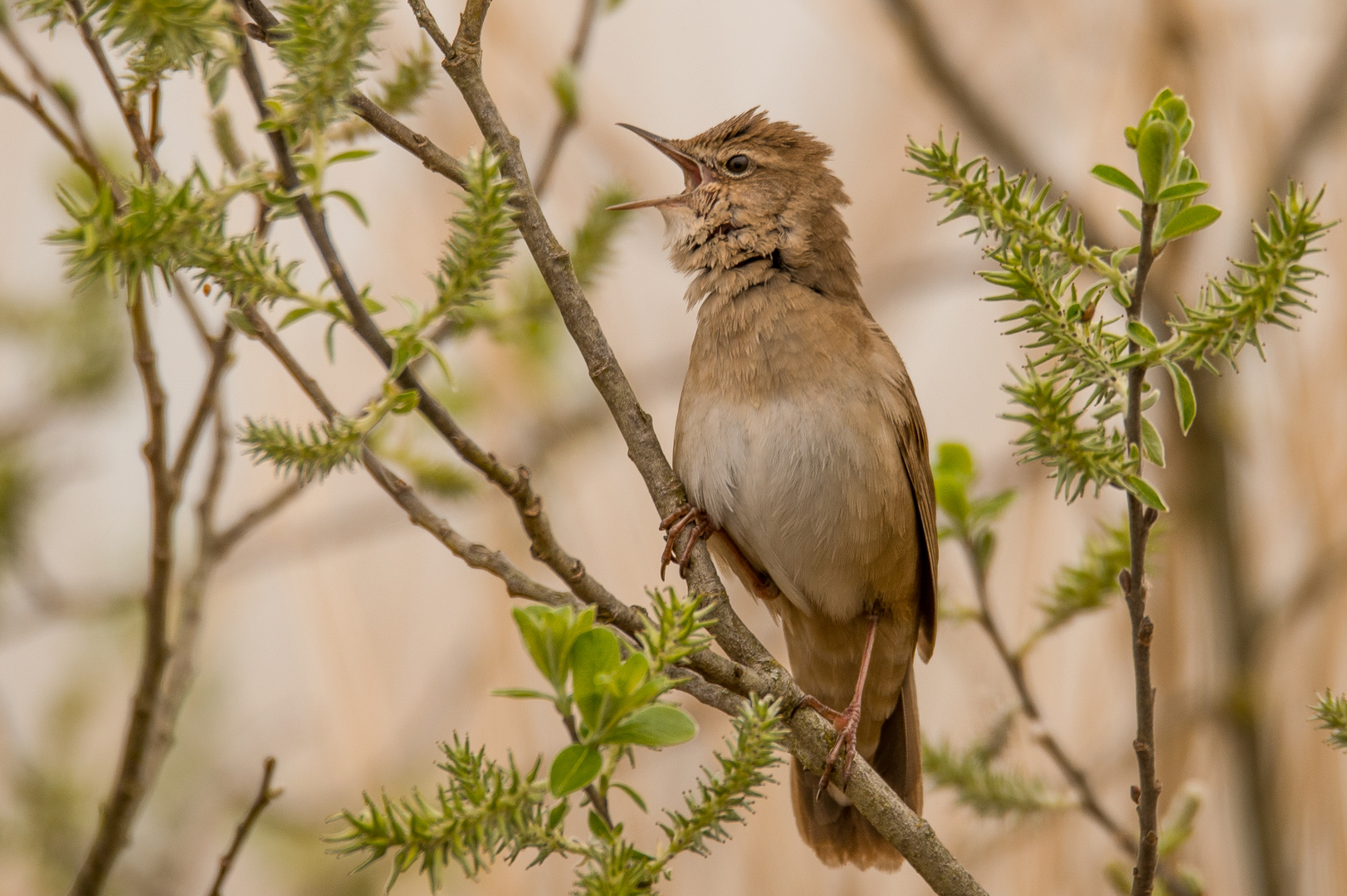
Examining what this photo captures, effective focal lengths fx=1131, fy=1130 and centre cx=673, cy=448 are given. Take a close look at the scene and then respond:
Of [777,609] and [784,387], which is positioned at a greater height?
[784,387]

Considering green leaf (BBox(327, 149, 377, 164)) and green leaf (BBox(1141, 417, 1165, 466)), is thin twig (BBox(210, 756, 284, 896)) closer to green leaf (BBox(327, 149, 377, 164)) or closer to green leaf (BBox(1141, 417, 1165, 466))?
green leaf (BBox(327, 149, 377, 164))

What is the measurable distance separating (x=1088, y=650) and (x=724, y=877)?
1252 millimetres

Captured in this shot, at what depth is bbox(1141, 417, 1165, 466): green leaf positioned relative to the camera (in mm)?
1120

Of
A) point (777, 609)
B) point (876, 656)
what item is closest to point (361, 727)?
point (777, 609)

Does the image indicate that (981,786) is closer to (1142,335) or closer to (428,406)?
(1142,335)

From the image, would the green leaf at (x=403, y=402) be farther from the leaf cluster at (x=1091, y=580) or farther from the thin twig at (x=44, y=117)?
the leaf cluster at (x=1091, y=580)

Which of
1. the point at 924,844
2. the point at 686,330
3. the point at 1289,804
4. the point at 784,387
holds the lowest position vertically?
the point at 924,844

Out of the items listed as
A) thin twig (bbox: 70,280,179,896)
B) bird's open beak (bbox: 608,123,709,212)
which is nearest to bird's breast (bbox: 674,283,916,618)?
bird's open beak (bbox: 608,123,709,212)

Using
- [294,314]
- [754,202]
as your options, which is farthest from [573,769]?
[754,202]

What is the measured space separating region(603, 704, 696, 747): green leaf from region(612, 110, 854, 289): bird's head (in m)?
1.62

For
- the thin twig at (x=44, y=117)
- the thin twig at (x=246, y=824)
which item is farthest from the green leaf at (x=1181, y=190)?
the thin twig at (x=44, y=117)

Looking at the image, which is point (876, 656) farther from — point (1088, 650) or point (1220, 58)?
point (1220, 58)

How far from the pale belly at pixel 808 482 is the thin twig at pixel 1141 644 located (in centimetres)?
110

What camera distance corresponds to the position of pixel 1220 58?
3342 mm
